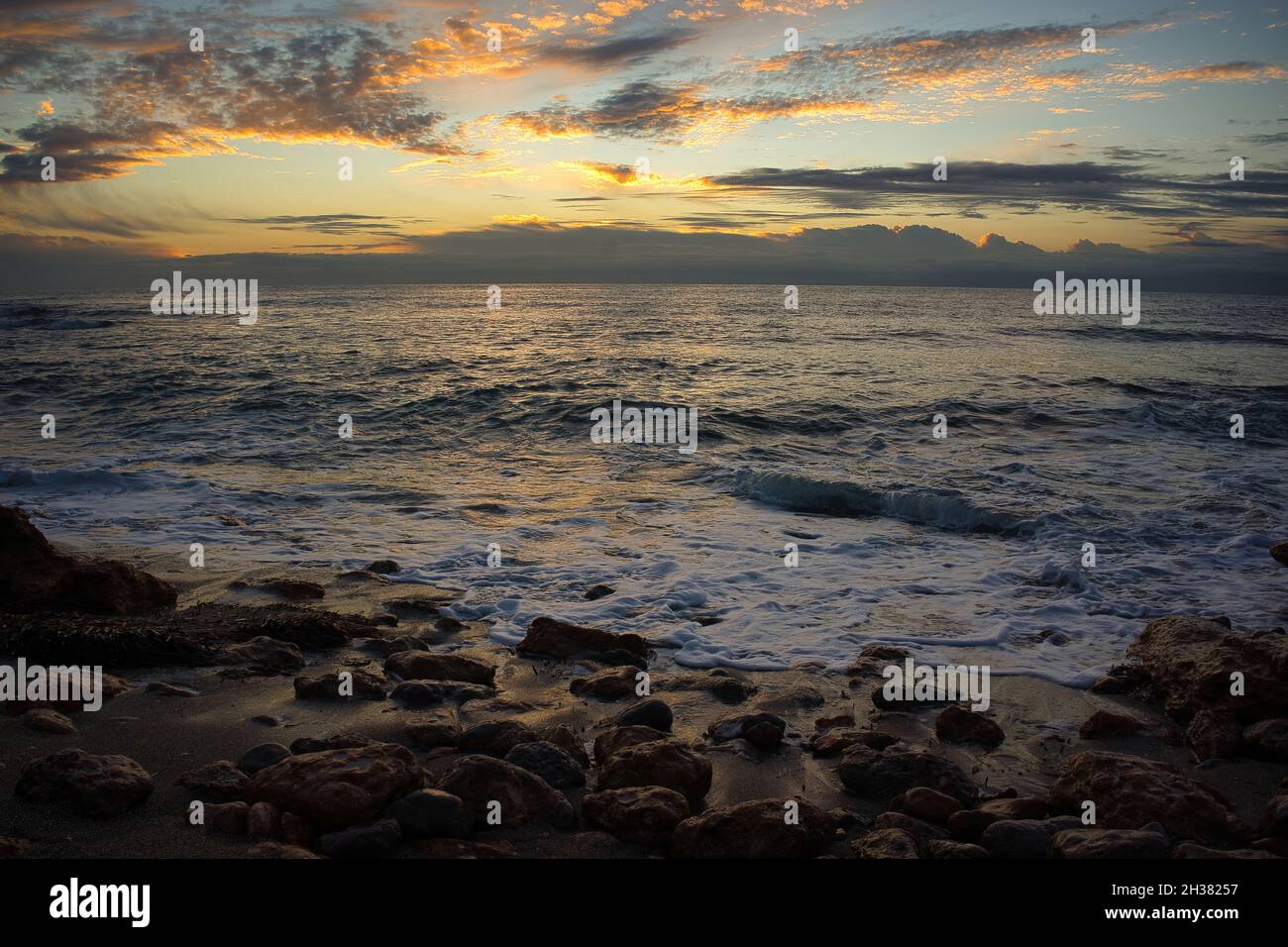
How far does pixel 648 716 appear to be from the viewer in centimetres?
507

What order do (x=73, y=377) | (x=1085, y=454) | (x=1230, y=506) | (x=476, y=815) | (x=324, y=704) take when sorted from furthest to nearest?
(x=73, y=377), (x=1085, y=454), (x=1230, y=506), (x=324, y=704), (x=476, y=815)

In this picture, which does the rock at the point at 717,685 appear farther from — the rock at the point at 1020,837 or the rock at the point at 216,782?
the rock at the point at 216,782

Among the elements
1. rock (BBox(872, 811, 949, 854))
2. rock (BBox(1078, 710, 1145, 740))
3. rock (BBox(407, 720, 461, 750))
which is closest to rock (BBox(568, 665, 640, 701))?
rock (BBox(407, 720, 461, 750))

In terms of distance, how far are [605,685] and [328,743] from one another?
1.90m

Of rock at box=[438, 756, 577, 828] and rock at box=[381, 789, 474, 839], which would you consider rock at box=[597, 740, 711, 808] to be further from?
rock at box=[381, 789, 474, 839]

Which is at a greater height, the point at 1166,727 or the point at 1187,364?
the point at 1187,364

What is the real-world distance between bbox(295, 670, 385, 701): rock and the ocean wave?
23.4 feet

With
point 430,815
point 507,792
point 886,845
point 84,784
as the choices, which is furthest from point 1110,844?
point 84,784

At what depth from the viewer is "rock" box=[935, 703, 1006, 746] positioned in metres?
5.00

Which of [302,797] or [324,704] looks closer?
[302,797]

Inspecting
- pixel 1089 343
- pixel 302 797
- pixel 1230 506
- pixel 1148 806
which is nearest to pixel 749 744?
pixel 1148 806
